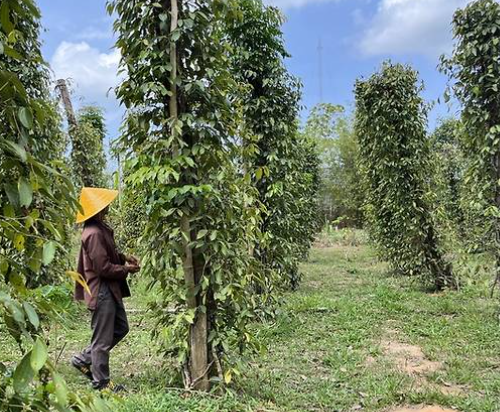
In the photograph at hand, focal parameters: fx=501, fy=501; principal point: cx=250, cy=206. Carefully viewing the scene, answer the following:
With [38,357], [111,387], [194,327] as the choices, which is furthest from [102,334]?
[38,357]

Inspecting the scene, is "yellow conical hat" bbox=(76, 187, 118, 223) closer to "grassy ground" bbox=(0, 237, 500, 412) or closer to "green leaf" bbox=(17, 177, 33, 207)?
"grassy ground" bbox=(0, 237, 500, 412)

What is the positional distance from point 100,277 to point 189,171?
1035mm

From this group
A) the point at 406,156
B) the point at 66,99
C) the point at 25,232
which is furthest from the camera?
the point at 66,99

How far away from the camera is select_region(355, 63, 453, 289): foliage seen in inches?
291

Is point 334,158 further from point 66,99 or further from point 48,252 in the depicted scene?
point 48,252

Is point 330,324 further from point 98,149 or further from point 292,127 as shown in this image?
point 98,149

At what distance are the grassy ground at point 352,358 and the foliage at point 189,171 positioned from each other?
1.40 feet

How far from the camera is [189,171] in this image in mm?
3227

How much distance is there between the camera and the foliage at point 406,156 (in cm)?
740

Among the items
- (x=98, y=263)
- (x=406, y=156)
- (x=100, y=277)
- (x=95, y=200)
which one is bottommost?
(x=100, y=277)

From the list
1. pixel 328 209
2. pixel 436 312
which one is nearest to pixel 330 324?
pixel 436 312

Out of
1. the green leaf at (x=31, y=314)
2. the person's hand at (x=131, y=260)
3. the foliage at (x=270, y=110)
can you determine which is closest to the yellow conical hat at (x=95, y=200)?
the person's hand at (x=131, y=260)

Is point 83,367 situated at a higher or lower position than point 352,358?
higher

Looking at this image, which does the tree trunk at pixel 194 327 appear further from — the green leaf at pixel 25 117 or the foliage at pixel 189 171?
the green leaf at pixel 25 117
